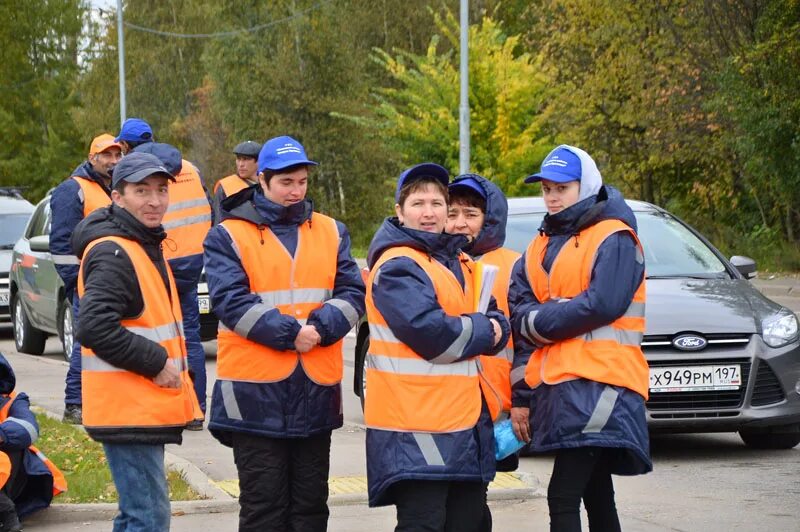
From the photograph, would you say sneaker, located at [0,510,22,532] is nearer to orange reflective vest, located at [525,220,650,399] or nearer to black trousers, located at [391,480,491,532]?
black trousers, located at [391,480,491,532]

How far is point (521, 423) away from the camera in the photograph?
571cm

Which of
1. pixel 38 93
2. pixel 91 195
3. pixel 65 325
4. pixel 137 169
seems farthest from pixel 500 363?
pixel 38 93

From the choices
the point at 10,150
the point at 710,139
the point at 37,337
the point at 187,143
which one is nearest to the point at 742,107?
the point at 710,139

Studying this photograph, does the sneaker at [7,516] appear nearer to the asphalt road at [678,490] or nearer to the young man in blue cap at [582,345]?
the asphalt road at [678,490]

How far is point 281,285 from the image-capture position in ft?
19.4

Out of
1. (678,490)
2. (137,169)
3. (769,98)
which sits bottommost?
(678,490)

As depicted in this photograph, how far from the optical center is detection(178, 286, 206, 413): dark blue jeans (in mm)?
9336

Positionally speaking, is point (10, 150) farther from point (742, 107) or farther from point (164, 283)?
point (164, 283)

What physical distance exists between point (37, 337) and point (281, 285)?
1110cm

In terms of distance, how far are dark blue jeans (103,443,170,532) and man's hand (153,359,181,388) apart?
0.24 m

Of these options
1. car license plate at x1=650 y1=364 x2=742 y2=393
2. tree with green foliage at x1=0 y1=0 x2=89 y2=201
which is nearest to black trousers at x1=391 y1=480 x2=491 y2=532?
car license plate at x1=650 y1=364 x2=742 y2=393

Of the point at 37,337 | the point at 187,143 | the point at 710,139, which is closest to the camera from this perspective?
the point at 37,337

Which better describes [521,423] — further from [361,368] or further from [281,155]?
[361,368]

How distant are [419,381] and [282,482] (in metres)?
0.99
